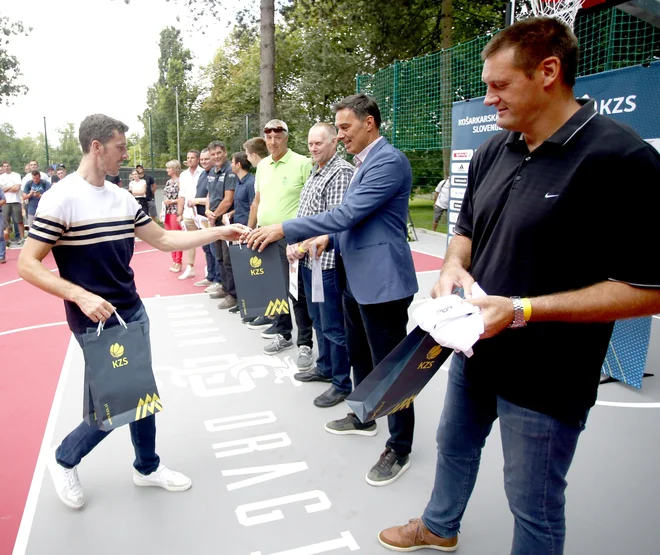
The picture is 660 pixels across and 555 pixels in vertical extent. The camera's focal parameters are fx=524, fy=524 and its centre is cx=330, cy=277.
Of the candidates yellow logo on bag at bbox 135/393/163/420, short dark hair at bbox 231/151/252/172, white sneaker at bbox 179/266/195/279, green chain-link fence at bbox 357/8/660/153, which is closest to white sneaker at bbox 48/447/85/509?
yellow logo on bag at bbox 135/393/163/420

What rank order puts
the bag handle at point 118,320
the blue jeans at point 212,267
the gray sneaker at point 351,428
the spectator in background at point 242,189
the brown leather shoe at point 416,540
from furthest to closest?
the blue jeans at point 212,267
the spectator in background at point 242,189
the gray sneaker at point 351,428
the bag handle at point 118,320
the brown leather shoe at point 416,540

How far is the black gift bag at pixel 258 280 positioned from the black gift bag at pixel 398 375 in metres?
1.35

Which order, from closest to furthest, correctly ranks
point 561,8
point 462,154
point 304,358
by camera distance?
point 304,358, point 561,8, point 462,154

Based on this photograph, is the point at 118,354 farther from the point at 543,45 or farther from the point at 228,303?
the point at 228,303

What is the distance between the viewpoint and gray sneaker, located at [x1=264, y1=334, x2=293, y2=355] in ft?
16.1

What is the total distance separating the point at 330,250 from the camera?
3.62 metres

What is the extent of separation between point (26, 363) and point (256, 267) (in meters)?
2.95

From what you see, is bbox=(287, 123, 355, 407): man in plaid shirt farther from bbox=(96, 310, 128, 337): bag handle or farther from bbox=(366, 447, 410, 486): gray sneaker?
bbox=(96, 310, 128, 337): bag handle

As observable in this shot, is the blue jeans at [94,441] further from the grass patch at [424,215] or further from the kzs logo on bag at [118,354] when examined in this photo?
the grass patch at [424,215]

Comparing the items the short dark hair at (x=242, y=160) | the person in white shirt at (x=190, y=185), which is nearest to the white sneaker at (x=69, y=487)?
the short dark hair at (x=242, y=160)

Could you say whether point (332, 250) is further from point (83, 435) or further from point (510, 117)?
point (510, 117)

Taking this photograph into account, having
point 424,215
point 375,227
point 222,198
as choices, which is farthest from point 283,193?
point 424,215

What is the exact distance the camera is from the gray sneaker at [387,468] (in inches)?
111

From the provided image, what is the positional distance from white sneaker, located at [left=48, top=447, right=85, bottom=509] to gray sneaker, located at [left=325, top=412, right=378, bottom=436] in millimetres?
1474
